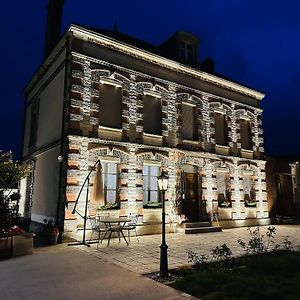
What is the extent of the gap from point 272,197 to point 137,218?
31.9 feet

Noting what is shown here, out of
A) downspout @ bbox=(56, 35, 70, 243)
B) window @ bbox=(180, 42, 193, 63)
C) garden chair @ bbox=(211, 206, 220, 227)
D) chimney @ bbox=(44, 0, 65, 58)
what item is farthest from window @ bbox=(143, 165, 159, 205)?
chimney @ bbox=(44, 0, 65, 58)

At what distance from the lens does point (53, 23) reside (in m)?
14.8

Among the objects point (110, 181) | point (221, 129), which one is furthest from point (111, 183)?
point (221, 129)

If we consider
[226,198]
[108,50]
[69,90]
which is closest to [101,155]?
[69,90]

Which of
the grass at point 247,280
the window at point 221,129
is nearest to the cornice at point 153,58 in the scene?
the window at point 221,129

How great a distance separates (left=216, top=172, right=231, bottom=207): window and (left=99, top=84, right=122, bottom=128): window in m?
6.25

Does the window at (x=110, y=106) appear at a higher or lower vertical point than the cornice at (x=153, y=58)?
lower

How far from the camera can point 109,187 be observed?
11727 mm

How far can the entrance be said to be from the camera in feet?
45.9

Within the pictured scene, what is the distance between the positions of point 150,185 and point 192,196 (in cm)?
255

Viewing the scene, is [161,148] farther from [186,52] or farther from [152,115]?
[186,52]

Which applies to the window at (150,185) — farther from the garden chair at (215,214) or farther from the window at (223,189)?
the window at (223,189)

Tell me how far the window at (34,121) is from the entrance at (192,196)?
305 inches

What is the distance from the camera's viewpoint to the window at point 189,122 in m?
14.7
